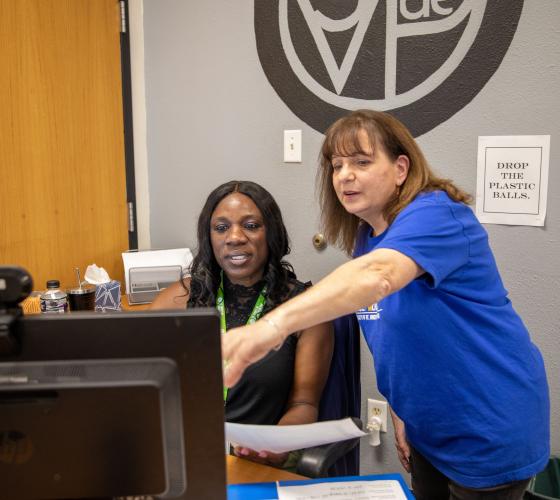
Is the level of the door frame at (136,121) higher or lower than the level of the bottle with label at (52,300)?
higher

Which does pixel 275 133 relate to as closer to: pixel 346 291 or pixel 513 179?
pixel 513 179

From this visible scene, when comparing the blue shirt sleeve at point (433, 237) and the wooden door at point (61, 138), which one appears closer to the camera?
the blue shirt sleeve at point (433, 237)

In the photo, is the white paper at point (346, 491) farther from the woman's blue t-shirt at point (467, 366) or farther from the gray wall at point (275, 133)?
the gray wall at point (275, 133)

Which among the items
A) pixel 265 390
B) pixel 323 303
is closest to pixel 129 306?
pixel 265 390

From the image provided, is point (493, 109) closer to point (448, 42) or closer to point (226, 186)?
point (448, 42)

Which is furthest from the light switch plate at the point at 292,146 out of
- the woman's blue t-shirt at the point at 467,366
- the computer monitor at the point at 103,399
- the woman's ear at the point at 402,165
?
the computer monitor at the point at 103,399

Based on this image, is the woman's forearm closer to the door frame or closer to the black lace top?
the black lace top

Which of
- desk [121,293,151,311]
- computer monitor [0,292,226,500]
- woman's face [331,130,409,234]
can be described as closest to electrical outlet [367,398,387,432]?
desk [121,293,151,311]

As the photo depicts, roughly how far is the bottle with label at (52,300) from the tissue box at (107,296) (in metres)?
0.24

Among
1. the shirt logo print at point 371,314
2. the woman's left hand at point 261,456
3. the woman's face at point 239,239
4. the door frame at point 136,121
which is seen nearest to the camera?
the woman's left hand at point 261,456

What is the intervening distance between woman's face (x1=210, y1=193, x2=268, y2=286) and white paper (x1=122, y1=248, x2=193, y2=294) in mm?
801

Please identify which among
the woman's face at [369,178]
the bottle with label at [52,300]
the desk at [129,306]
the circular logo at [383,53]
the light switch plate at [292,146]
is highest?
the circular logo at [383,53]

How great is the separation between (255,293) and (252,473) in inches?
25.4

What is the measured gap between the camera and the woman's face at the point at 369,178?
1.35 m
